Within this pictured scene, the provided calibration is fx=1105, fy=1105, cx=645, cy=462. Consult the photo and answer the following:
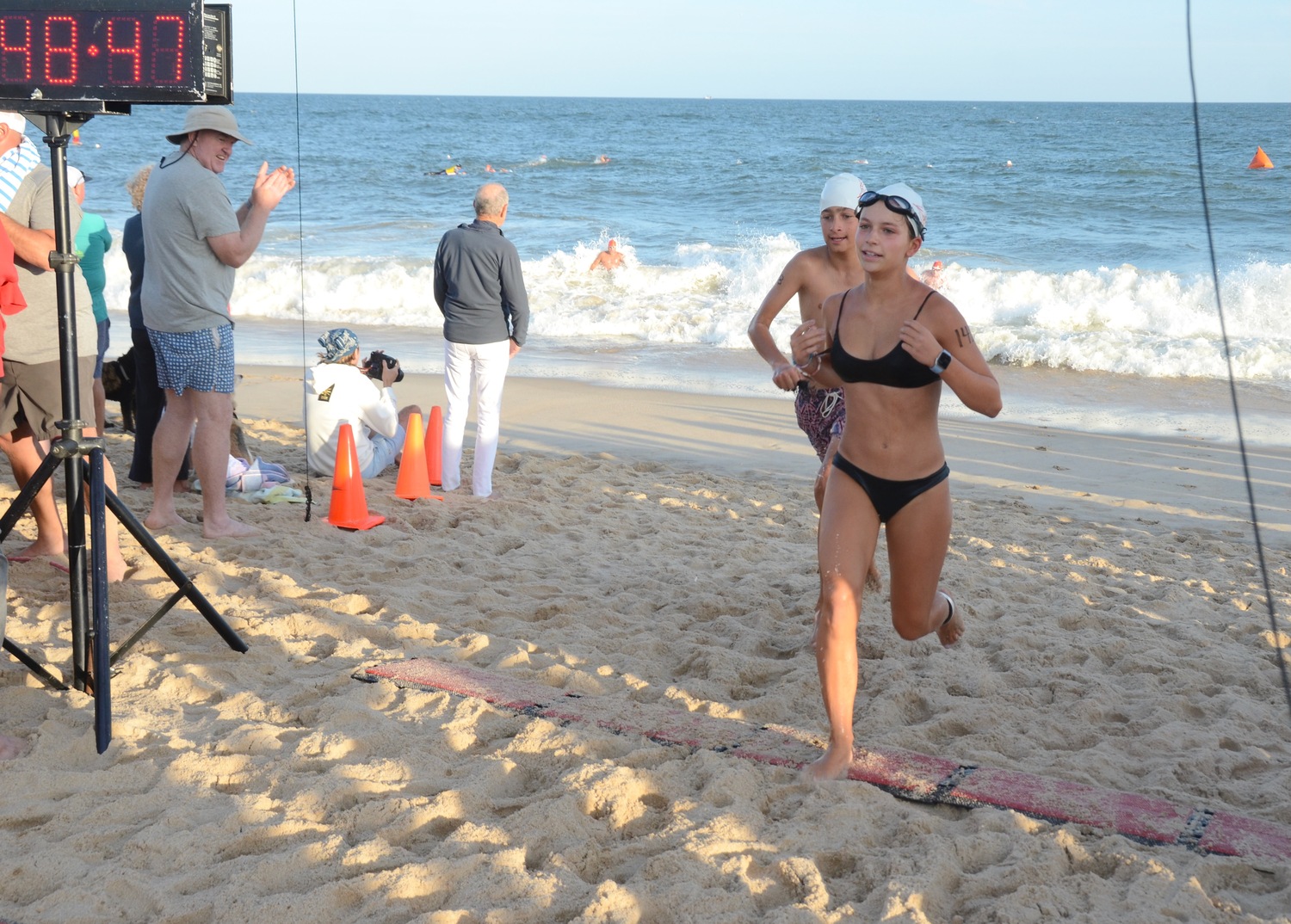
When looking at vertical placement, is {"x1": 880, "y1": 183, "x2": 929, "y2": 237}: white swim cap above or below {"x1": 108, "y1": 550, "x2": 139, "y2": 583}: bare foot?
above

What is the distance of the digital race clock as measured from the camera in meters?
3.28

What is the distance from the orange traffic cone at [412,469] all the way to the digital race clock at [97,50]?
12.3ft

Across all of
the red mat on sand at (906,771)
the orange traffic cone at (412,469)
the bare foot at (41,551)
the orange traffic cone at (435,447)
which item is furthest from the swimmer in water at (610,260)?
the red mat on sand at (906,771)

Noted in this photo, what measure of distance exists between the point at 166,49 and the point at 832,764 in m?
2.99

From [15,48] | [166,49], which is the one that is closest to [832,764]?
[166,49]

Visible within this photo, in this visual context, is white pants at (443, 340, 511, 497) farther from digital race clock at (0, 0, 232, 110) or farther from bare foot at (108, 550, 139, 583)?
digital race clock at (0, 0, 232, 110)

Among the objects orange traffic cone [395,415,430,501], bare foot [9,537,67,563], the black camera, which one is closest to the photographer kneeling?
the black camera

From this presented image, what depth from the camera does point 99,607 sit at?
3.39m

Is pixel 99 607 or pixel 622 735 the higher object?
pixel 99 607

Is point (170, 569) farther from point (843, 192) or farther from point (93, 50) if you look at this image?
point (843, 192)

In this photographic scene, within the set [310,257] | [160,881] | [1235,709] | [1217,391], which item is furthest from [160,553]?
[310,257]

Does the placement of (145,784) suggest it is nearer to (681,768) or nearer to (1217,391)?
(681,768)

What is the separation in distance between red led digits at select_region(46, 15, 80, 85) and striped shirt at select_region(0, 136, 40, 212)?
3.81ft

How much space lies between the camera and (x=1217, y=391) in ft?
37.2
